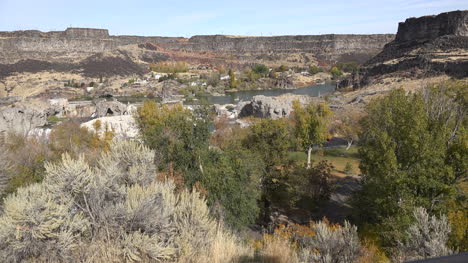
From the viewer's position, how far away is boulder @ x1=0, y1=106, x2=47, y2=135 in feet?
107

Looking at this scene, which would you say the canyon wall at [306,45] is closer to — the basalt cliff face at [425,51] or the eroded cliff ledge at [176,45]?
the eroded cliff ledge at [176,45]

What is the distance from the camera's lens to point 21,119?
37.2 meters

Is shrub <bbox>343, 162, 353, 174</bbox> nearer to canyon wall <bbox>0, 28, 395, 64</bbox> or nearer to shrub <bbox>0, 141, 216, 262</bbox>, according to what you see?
shrub <bbox>0, 141, 216, 262</bbox>

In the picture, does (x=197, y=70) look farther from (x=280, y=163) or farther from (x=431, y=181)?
(x=431, y=181)

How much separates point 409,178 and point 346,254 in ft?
21.2

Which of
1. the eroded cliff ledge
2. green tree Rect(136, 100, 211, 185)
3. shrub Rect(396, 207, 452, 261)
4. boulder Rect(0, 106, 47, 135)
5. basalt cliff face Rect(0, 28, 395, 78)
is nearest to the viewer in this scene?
shrub Rect(396, 207, 452, 261)

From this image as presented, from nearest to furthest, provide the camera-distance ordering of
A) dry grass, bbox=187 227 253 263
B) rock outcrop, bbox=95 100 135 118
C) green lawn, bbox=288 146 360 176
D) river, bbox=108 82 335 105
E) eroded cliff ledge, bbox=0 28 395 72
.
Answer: dry grass, bbox=187 227 253 263
green lawn, bbox=288 146 360 176
rock outcrop, bbox=95 100 135 118
river, bbox=108 82 335 105
eroded cliff ledge, bbox=0 28 395 72

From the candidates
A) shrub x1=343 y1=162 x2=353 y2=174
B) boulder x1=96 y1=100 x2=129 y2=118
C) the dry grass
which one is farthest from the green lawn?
boulder x1=96 y1=100 x2=129 y2=118

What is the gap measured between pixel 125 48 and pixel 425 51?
10198 centimetres

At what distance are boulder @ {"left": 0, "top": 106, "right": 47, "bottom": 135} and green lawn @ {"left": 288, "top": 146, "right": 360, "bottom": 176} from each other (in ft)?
85.0

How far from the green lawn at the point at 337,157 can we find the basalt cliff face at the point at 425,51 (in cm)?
3732

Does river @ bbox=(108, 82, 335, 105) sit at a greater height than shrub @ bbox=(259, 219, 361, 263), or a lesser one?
lesser

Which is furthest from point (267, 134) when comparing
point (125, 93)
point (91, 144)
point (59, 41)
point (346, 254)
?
point (59, 41)

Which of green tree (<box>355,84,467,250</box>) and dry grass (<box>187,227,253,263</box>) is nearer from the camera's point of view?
dry grass (<box>187,227,253,263</box>)
